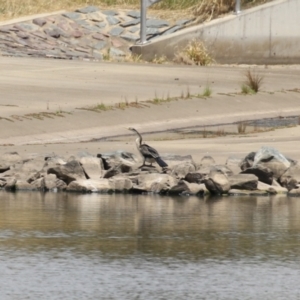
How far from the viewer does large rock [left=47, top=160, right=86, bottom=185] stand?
14.0 meters

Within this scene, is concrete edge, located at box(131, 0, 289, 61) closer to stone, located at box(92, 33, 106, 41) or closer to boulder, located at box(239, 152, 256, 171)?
stone, located at box(92, 33, 106, 41)

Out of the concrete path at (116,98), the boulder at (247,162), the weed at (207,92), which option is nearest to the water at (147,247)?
the boulder at (247,162)

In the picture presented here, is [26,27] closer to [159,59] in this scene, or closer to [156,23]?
[156,23]

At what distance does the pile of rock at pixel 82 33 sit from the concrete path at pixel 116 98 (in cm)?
422

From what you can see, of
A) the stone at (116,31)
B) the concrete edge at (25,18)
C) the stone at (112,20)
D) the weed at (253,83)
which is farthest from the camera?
the stone at (112,20)

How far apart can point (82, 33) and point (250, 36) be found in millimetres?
5447

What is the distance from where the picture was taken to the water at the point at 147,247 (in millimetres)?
8766

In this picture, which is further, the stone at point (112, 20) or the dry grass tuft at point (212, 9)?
the stone at point (112, 20)

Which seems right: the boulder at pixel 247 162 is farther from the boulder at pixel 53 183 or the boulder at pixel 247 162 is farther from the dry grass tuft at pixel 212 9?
the dry grass tuft at pixel 212 9

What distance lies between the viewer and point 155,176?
45.8 feet

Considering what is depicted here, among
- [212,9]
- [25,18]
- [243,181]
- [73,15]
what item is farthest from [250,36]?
[243,181]

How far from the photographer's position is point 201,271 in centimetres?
934

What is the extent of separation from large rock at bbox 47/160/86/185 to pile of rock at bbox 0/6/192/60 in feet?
56.1

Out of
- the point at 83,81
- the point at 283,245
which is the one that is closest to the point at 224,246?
the point at 283,245
